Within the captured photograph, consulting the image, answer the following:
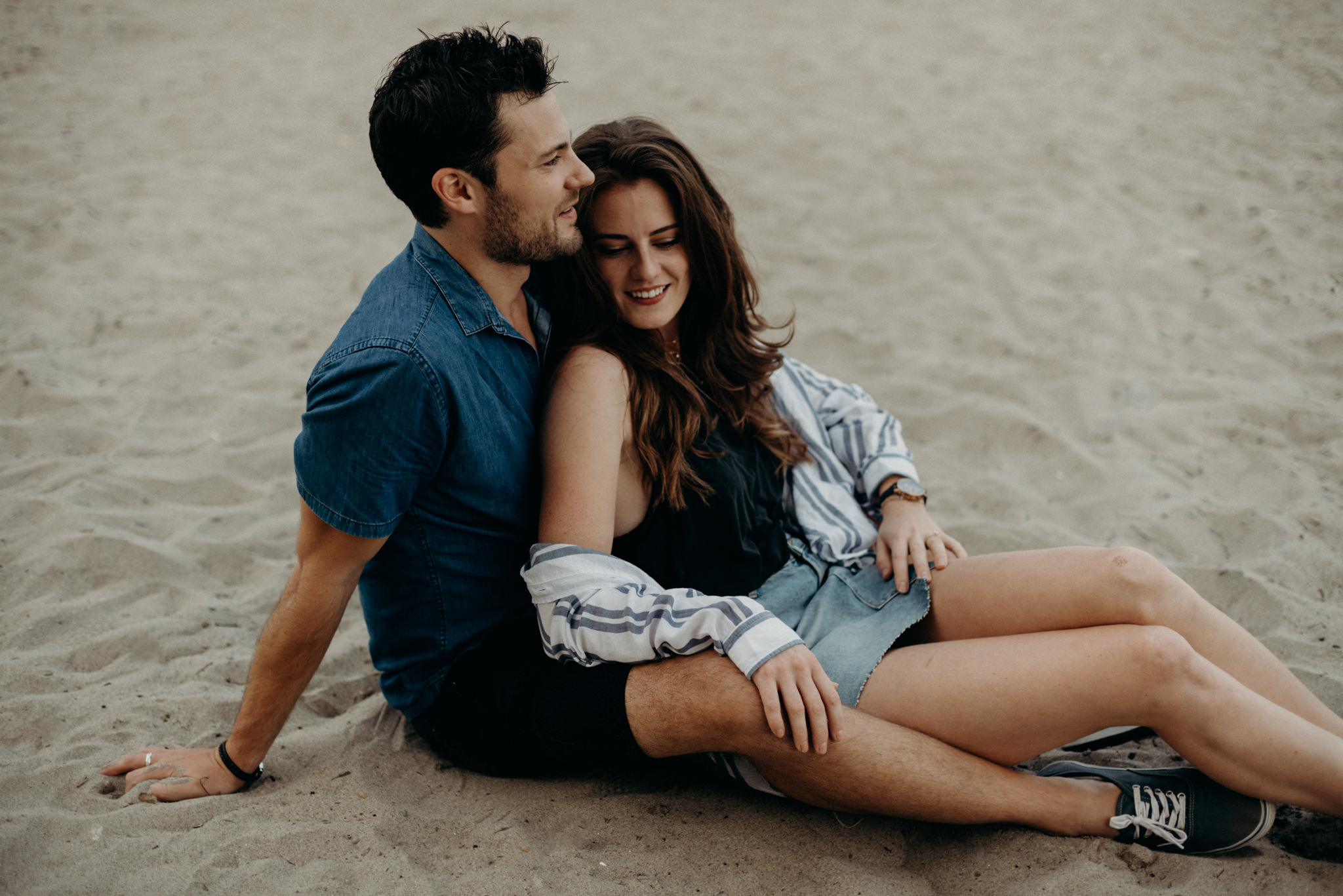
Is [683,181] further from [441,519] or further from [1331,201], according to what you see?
[1331,201]

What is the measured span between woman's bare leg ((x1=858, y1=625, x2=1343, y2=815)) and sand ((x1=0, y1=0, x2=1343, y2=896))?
24 centimetres

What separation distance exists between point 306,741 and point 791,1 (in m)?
7.48

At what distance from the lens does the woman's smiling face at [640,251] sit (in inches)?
95.0

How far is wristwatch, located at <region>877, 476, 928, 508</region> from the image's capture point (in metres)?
2.64

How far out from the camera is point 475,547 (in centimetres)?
223

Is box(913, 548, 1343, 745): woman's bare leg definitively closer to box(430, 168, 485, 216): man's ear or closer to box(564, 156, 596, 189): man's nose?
box(564, 156, 596, 189): man's nose

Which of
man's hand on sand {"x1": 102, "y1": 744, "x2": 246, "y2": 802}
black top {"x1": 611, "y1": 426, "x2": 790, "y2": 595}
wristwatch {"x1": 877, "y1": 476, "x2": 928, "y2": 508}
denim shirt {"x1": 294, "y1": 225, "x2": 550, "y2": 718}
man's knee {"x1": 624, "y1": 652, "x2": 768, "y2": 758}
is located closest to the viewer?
denim shirt {"x1": 294, "y1": 225, "x2": 550, "y2": 718}

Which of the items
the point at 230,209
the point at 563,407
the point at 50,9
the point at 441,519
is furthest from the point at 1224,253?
the point at 50,9

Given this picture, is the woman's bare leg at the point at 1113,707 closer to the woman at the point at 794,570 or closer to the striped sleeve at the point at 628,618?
the woman at the point at 794,570

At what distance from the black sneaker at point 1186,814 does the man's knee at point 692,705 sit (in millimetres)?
892

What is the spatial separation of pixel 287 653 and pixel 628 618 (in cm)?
76

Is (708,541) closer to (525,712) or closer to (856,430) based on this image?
(525,712)

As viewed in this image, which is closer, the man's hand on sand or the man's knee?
the man's knee

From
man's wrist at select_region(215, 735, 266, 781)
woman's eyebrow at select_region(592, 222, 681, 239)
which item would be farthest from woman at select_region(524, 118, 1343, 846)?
man's wrist at select_region(215, 735, 266, 781)
